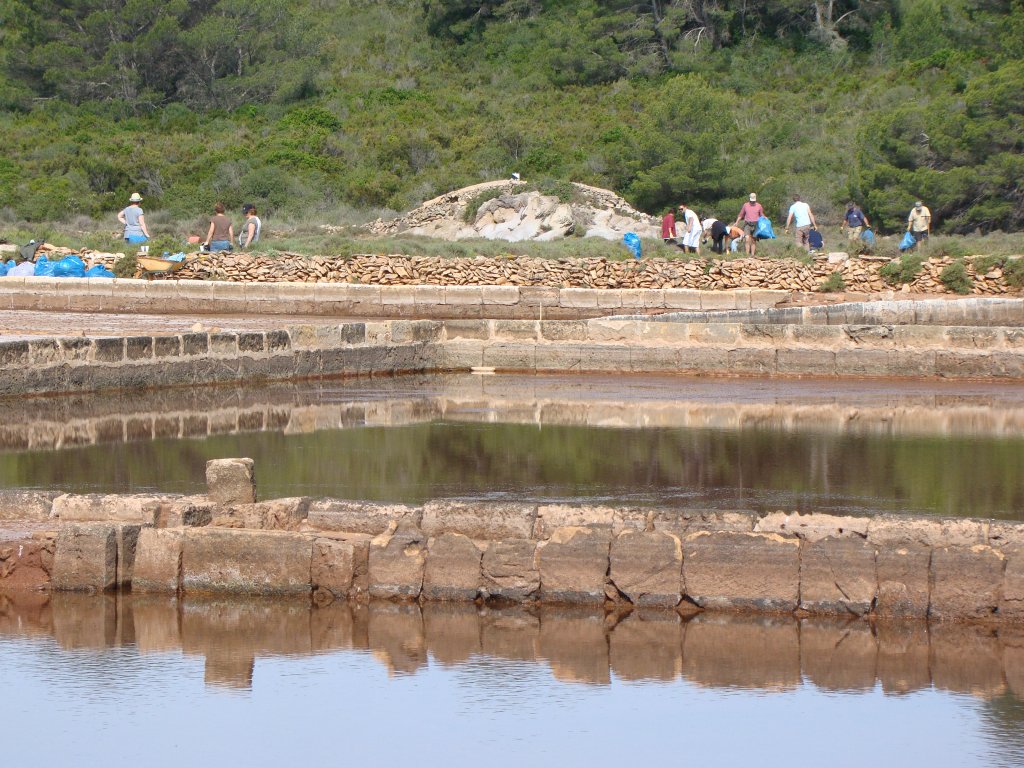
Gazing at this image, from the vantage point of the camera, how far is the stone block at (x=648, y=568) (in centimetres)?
824

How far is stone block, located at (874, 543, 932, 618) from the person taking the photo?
8016mm

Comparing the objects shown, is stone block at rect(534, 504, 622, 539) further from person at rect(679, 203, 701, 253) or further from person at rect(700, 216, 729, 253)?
person at rect(700, 216, 729, 253)

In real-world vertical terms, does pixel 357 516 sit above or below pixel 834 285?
below

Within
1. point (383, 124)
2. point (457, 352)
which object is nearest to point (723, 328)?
point (457, 352)

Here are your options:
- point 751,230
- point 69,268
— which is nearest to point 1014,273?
point 751,230

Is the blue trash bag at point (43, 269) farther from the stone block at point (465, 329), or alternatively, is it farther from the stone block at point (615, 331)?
the stone block at point (615, 331)

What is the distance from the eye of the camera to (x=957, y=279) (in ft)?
80.4

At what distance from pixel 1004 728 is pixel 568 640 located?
222 cm

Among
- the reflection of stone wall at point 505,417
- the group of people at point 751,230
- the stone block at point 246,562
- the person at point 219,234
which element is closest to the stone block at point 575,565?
the stone block at point 246,562

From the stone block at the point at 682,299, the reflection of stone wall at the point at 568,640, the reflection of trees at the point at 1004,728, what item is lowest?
the reflection of trees at the point at 1004,728

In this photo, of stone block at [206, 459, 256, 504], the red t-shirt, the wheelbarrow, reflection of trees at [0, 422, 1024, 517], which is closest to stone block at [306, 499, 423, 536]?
stone block at [206, 459, 256, 504]

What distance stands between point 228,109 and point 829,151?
20153 mm

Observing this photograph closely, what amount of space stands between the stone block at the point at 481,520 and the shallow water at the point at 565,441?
1.90 meters

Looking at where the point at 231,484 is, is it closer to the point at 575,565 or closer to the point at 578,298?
the point at 575,565
